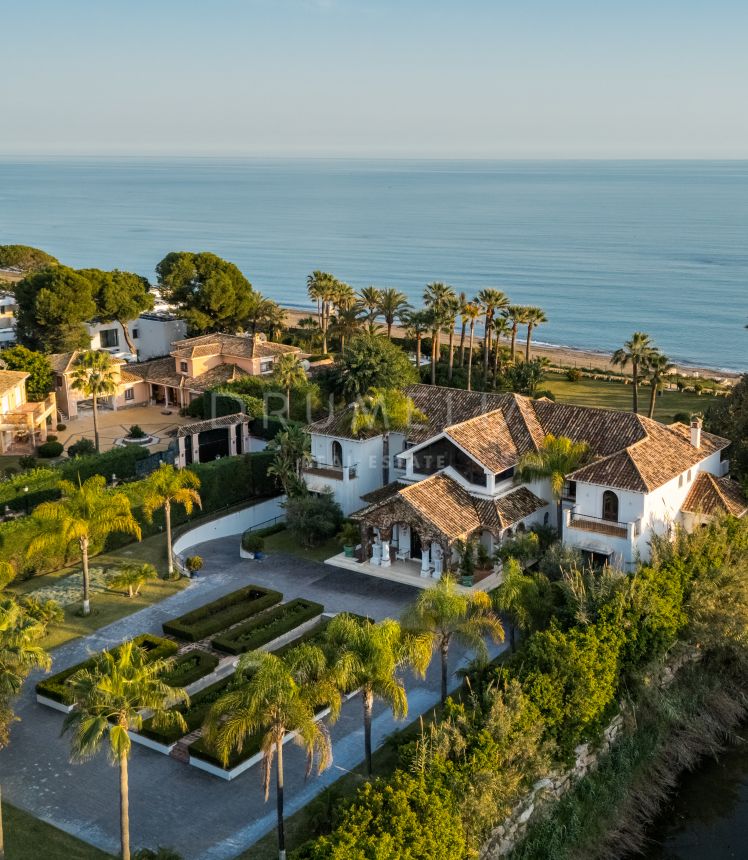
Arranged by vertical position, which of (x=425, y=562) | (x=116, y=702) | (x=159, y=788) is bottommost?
(x=159, y=788)

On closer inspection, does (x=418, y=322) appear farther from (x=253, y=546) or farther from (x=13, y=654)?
(x=13, y=654)

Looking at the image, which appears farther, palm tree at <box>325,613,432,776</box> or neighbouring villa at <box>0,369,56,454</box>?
neighbouring villa at <box>0,369,56,454</box>

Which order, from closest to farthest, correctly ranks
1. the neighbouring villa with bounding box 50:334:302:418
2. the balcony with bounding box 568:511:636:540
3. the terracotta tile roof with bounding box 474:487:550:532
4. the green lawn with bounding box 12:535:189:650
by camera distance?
the green lawn with bounding box 12:535:189:650, the balcony with bounding box 568:511:636:540, the terracotta tile roof with bounding box 474:487:550:532, the neighbouring villa with bounding box 50:334:302:418

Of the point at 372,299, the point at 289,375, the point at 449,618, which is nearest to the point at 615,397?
the point at 372,299

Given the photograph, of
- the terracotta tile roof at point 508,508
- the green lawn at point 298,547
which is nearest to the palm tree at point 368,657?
the terracotta tile roof at point 508,508

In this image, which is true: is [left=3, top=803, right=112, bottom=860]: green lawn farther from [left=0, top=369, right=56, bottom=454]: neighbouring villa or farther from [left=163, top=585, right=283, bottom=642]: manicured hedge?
[left=0, top=369, right=56, bottom=454]: neighbouring villa

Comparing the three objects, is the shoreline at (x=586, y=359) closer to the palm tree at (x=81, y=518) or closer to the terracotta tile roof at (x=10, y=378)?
the terracotta tile roof at (x=10, y=378)

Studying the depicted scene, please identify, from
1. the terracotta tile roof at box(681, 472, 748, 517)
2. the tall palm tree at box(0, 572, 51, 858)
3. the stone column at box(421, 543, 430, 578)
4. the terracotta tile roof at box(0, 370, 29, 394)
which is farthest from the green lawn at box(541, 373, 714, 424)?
the tall palm tree at box(0, 572, 51, 858)

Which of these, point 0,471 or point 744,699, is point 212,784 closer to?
point 744,699
